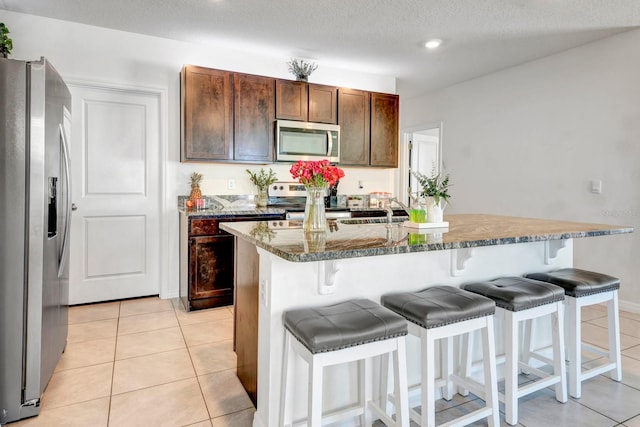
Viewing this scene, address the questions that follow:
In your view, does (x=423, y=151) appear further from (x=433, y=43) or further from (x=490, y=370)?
(x=490, y=370)

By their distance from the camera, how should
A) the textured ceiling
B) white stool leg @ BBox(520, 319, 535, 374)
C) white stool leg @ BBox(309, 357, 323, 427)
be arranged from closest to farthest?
white stool leg @ BBox(309, 357, 323, 427), white stool leg @ BBox(520, 319, 535, 374), the textured ceiling

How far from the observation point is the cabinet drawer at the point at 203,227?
132 inches

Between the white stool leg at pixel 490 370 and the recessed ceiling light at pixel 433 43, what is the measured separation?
116 inches

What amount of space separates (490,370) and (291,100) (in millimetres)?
3177

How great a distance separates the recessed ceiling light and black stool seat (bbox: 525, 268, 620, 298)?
8.26ft

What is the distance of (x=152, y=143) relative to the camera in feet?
12.4

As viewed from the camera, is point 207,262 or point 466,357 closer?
point 466,357

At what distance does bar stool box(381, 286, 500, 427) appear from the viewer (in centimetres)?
153

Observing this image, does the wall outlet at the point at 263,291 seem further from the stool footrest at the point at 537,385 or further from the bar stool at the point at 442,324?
the stool footrest at the point at 537,385

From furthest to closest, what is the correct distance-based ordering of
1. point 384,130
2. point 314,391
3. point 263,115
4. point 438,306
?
point 384,130 → point 263,115 → point 438,306 → point 314,391

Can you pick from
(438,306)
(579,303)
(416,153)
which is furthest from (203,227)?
(416,153)

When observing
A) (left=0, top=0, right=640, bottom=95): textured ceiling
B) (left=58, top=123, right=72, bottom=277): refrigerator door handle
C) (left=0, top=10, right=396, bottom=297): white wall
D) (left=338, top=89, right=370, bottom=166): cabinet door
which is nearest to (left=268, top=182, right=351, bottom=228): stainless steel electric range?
(left=0, top=10, right=396, bottom=297): white wall

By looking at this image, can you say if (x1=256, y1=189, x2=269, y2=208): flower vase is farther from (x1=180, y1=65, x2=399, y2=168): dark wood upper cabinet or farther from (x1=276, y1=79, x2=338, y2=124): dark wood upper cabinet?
(x1=276, y1=79, x2=338, y2=124): dark wood upper cabinet

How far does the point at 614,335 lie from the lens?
2229 millimetres
